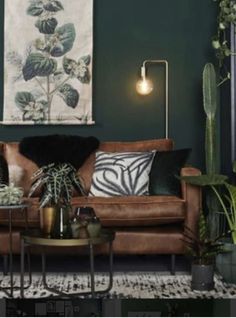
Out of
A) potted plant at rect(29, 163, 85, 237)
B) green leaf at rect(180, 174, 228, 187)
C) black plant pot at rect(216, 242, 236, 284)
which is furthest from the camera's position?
green leaf at rect(180, 174, 228, 187)

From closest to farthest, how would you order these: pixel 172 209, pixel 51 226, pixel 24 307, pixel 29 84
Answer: pixel 24 307 → pixel 51 226 → pixel 172 209 → pixel 29 84

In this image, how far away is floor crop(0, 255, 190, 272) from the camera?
149 inches

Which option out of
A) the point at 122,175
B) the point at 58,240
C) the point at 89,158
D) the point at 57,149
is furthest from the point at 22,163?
the point at 58,240

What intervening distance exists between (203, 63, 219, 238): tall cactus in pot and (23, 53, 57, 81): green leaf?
54.7 inches

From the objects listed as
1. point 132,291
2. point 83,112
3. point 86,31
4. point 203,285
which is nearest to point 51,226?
point 132,291

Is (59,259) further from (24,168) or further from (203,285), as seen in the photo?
(203,285)

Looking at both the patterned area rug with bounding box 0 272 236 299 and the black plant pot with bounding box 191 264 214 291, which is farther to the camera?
the black plant pot with bounding box 191 264 214 291

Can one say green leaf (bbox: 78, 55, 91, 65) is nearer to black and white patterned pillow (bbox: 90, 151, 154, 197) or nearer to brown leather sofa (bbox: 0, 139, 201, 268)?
black and white patterned pillow (bbox: 90, 151, 154, 197)

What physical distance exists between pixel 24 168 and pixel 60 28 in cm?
137

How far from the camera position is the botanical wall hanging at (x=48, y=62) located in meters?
4.92

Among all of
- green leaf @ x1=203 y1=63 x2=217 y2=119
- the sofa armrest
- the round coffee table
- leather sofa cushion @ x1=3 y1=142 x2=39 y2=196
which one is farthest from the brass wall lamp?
the round coffee table

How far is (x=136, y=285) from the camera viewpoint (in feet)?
10.7

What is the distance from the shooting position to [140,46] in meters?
4.98

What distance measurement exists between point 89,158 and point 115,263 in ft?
2.81
